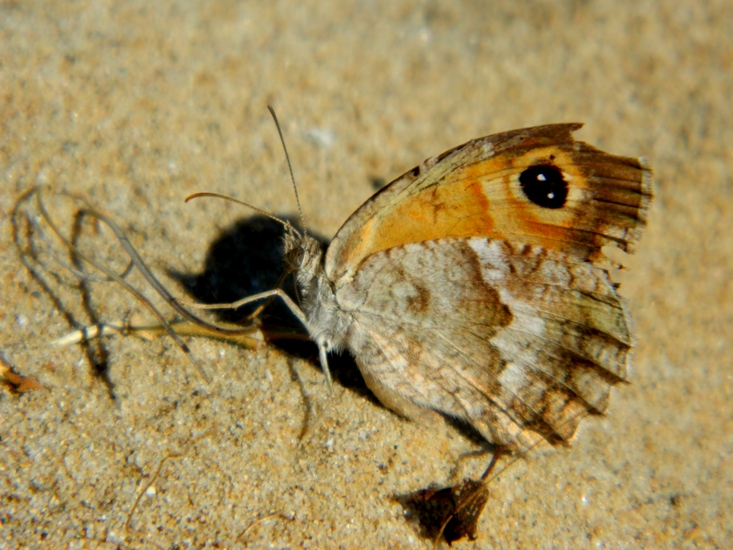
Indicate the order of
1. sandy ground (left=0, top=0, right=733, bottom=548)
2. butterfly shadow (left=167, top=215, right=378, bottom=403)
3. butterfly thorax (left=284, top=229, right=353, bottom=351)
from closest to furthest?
sandy ground (left=0, top=0, right=733, bottom=548)
butterfly thorax (left=284, top=229, right=353, bottom=351)
butterfly shadow (left=167, top=215, right=378, bottom=403)

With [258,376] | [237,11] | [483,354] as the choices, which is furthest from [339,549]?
[237,11]

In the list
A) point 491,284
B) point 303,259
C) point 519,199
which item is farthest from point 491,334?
point 303,259

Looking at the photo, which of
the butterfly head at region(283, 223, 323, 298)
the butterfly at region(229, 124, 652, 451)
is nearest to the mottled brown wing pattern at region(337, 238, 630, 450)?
the butterfly at region(229, 124, 652, 451)

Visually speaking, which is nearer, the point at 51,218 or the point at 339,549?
the point at 339,549

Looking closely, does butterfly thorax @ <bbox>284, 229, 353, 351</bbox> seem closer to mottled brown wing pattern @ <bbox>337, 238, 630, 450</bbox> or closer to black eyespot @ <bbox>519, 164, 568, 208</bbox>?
mottled brown wing pattern @ <bbox>337, 238, 630, 450</bbox>

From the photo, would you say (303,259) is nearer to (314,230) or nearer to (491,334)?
(314,230)

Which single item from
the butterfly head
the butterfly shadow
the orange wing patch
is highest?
the orange wing patch

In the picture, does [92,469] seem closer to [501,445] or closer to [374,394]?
[374,394]

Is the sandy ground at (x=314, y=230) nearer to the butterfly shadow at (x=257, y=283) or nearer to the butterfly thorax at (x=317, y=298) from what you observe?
the butterfly shadow at (x=257, y=283)
